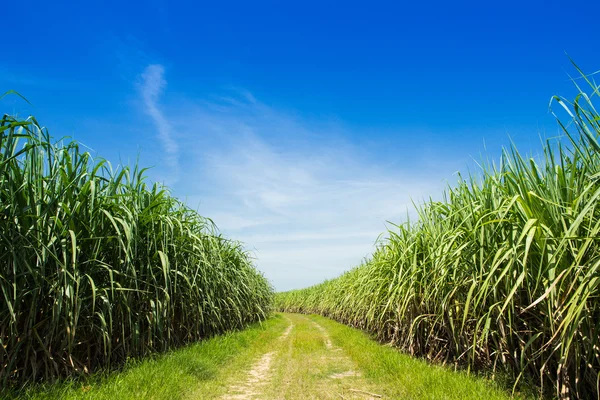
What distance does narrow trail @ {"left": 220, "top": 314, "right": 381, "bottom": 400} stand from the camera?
3.93m

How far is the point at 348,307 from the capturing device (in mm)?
11695

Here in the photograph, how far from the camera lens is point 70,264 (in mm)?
3561

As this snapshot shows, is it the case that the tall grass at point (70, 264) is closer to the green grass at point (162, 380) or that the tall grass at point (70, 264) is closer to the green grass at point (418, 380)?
the green grass at point (162, 380)

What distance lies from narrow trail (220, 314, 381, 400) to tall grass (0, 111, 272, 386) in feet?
4.25

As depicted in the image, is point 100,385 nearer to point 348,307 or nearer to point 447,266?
point 447,266

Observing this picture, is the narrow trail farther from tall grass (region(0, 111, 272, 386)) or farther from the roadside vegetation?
tall grass (region(0, 111, 272, 386))

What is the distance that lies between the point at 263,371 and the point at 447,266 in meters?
2.77

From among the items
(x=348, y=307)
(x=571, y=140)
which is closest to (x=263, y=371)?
(x=571, y=140)

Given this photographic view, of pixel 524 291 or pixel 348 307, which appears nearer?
pixel 524 291

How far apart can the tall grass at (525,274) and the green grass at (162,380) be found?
2.64 meters

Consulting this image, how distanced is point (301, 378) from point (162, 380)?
1.67m

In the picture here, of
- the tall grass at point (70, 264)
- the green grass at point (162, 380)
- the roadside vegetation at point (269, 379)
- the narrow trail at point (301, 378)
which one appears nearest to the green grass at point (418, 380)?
the roadside vegetation at point (269, 379)

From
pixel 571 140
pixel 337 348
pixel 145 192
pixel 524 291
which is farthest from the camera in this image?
pixel 337 348

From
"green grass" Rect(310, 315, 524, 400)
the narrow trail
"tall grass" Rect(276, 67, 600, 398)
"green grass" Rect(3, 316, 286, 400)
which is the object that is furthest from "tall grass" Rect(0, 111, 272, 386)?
"tall grass" Rect(276, 67, 600, 398)
